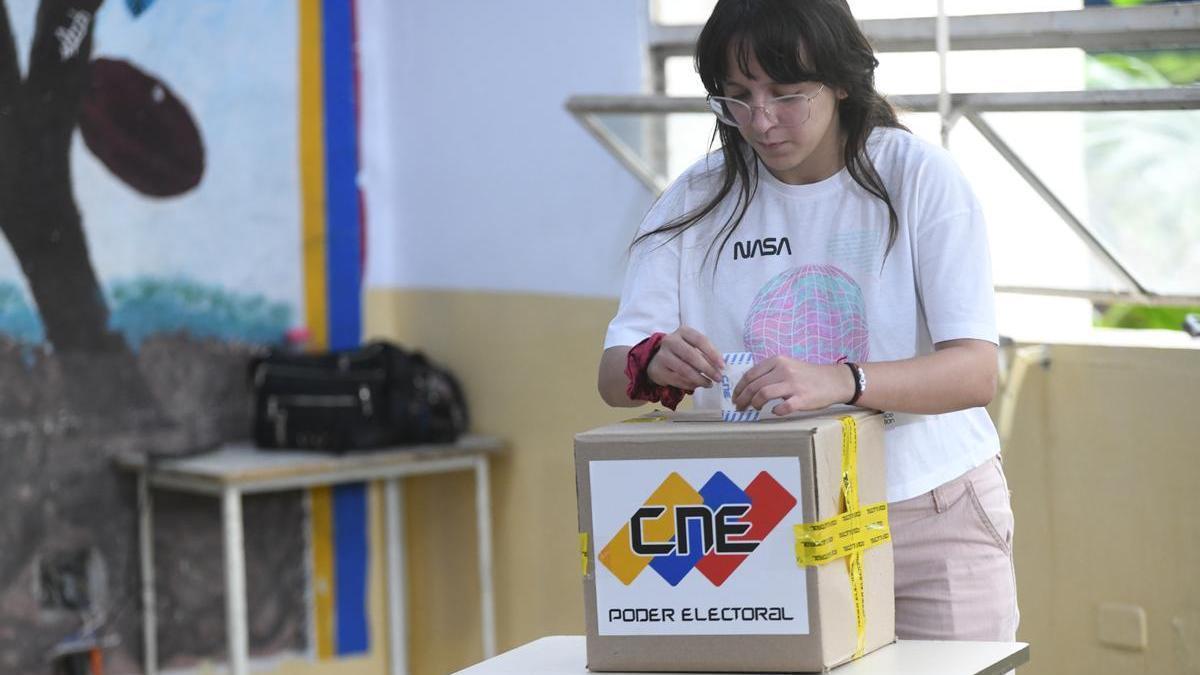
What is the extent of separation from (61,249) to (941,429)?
8.70 feet

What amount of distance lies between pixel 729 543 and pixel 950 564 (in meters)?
0.30

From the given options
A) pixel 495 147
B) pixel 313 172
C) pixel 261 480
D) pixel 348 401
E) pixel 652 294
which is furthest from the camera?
pixel 313 172

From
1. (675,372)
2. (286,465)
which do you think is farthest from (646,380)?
(286,465)

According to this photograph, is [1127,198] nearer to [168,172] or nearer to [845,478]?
[845,478]

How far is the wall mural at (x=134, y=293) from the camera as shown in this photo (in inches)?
146

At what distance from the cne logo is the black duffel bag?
7.55ft

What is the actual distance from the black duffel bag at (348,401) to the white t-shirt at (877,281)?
A: 217 centimetres

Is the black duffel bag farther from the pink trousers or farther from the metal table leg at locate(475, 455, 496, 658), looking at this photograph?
the pink trousers

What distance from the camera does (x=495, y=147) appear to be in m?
4.02

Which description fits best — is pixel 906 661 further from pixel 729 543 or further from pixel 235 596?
pixel 235 596

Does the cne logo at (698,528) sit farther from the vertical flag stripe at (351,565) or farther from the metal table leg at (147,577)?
the vertical flag stripe at (351,565)

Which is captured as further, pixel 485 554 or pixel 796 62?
pixel 485 554

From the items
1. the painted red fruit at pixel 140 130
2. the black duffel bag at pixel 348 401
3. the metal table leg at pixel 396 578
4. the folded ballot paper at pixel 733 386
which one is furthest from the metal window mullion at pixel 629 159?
the folded ballot paper at pixel 733 386

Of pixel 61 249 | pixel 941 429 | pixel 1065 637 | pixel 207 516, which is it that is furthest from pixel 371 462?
pixel 941 429
